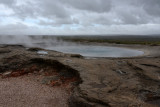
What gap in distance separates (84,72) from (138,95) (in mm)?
2774

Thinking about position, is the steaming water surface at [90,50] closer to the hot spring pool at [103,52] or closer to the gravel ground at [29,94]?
the hot spring pool at [103,52]

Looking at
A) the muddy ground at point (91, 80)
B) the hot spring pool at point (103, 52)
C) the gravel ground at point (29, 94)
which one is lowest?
the gravel ground at point (29, 94)

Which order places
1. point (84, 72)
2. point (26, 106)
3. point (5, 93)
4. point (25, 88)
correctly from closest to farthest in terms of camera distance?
point (26, 106), point (5, 93), point (25, 88), point (84, 72)

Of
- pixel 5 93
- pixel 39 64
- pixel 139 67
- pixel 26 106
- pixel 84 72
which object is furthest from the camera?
pixel 39 64

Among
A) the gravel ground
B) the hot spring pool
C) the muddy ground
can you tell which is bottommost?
the gravel ground

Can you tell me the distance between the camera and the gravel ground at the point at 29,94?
5.11 m

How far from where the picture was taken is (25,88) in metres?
6.25

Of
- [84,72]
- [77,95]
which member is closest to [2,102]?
[77,95]

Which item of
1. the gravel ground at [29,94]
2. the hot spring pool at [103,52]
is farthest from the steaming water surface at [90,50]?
the gravel ground at [29,94]

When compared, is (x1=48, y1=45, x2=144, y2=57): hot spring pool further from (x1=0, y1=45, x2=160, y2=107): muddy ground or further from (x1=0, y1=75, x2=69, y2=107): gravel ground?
(x1=0, y1=75, x2=69, y2=107): gravel ground

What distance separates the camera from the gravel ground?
5.11 metres

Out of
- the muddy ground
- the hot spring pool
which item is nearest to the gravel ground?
the muddy ground

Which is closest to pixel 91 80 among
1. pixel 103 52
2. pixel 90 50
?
pixel 103 52

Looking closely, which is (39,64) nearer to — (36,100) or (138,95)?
(36,100)
